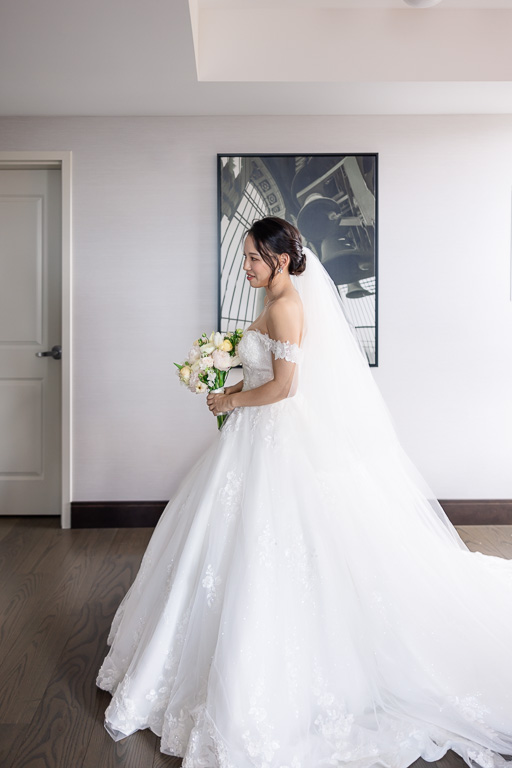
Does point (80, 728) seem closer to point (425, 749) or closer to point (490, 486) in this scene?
point (425, 749)

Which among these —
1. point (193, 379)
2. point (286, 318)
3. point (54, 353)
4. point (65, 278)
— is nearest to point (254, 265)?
point (286, 318)

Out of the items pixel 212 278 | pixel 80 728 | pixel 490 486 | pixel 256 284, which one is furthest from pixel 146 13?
pixel 490 486

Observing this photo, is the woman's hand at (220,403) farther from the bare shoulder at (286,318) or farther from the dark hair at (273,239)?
the dark hair at (273,239)

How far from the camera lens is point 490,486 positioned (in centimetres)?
402

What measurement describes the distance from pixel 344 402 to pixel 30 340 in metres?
2.60

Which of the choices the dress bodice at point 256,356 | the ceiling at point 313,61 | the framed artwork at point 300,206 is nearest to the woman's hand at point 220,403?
the dress bodice at point 256,356

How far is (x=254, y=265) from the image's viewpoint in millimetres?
2195

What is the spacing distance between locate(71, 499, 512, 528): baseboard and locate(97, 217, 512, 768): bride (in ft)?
5.31

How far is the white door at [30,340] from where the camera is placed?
13.2 feet

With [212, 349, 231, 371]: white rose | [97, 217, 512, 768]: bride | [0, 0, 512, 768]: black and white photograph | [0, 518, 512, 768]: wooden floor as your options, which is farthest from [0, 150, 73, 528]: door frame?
[212, 349, 231, 371]: white rose

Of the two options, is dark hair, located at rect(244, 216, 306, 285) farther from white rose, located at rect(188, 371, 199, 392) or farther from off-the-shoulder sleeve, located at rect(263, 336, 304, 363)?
white rose, located at rect(188, 371, 199, 392)

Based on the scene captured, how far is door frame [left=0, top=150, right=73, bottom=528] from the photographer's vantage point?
3.84 m

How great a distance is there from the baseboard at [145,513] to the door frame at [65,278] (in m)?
0.11

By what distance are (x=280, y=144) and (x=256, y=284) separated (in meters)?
1.97
